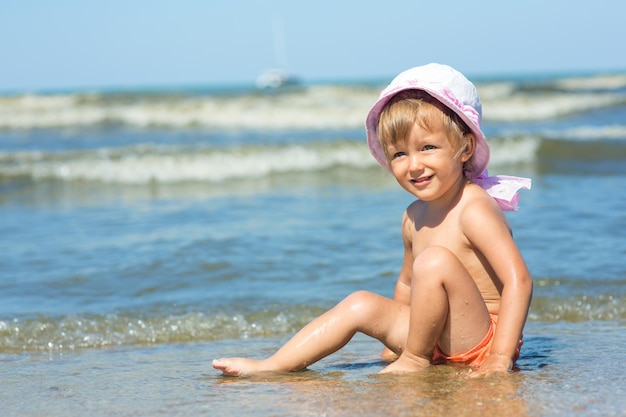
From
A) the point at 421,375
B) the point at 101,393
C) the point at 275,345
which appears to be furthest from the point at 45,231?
the point at 421,375

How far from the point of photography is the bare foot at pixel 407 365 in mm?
2941

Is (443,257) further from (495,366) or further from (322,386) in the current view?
(322,386)

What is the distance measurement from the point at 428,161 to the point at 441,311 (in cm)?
52

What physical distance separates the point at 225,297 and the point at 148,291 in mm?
493

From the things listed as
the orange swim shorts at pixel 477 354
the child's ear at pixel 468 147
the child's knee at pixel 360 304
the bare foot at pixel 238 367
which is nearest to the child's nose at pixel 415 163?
the child's ear at pixel 468 147

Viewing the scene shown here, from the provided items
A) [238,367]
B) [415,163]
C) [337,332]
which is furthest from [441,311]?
[238,367]

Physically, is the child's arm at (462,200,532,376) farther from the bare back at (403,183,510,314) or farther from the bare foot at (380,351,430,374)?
the bare foot at (380,351,430,374)

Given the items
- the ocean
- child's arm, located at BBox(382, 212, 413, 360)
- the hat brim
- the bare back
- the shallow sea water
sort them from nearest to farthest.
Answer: the shallow sea water < the ocean < the hat brim < the bare back < child's arm, located at BBox(382, 212, 413, 360)

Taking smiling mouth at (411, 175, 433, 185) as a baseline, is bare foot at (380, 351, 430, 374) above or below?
below

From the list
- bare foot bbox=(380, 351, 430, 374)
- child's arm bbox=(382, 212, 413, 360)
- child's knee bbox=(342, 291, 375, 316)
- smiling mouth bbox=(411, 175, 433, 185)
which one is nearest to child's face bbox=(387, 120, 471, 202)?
smiling mouth bbox=(411, 175, 433, 185)

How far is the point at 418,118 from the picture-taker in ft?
9.44

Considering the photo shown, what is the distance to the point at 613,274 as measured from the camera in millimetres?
4637

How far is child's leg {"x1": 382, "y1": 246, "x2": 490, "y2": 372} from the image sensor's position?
2.79 metres

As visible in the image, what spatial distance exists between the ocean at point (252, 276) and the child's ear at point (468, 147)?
0.76 m
